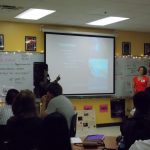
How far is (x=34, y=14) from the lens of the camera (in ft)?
21.6

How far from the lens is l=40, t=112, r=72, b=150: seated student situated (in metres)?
2.16

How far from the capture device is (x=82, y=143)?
124 inches

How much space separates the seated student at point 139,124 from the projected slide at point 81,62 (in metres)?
4.98

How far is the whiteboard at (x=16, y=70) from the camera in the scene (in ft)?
23.8

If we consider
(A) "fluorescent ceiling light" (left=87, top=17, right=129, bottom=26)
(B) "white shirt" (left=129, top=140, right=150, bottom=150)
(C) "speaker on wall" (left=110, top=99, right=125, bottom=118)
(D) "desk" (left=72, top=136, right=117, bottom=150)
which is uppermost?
Result: (A) "fluorescent ceiling light" (left=87, top=17, right=129, bottom=26)

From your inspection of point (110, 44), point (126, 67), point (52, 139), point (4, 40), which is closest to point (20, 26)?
point (4, 40)

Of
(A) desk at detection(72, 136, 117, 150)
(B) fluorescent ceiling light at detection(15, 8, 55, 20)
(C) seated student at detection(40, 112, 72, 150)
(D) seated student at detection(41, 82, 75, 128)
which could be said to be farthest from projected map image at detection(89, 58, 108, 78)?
(C) seated student at detection(40, 112, 72, 150)

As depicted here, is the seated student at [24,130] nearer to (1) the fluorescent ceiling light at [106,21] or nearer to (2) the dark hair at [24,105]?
(2) the dark hair at [24,105]

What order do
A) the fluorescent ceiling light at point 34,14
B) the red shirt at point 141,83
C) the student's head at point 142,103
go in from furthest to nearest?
the red shirt at point 141,83 → the fluorescent ceiling light at point 34,14 → the student's head at point 142,103

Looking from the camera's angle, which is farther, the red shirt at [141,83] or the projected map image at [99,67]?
the projected map image at [99,67]

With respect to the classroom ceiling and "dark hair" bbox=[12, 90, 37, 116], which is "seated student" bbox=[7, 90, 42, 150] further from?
the classroom ceiling

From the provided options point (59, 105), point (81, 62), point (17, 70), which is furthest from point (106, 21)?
point (59, 105)

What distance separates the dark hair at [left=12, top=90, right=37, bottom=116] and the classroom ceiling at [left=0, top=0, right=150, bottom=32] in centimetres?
290

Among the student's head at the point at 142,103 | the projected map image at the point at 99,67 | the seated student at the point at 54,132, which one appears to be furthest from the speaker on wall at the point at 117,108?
the seated student at the point at 54,132
